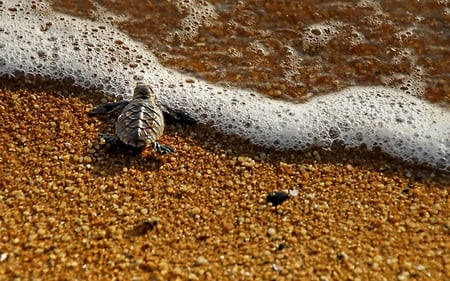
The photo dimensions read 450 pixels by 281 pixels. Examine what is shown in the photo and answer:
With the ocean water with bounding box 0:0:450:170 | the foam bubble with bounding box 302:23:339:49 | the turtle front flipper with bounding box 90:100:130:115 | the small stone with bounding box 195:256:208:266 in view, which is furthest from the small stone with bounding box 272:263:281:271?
the foam bubble with bounding box 302:23:339:49

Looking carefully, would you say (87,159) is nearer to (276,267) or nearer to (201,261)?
(201,261)

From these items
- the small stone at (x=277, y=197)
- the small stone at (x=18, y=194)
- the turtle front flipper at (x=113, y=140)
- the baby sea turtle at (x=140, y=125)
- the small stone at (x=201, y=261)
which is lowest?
the small stone at (x=18, y=194)

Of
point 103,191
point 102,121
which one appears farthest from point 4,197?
point 102,121

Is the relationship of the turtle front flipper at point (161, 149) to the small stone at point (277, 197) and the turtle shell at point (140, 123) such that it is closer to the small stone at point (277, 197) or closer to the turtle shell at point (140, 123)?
the turtle shell at point (140, 123)

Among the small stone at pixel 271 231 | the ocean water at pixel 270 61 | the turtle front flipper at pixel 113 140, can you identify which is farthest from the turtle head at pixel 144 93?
the small stone at pixel 271 231

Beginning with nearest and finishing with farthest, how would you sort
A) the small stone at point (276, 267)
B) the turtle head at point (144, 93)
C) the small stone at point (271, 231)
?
the small stone at point (276, 267) → the small stone at point (271, 231) → the turtle head at point (144, 93)

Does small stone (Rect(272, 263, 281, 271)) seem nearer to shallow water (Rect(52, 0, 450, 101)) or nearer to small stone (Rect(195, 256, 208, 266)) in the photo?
small stone (Rect(195, 256, 208, 266))

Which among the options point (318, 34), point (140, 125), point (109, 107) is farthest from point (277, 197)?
point (318, 34)
